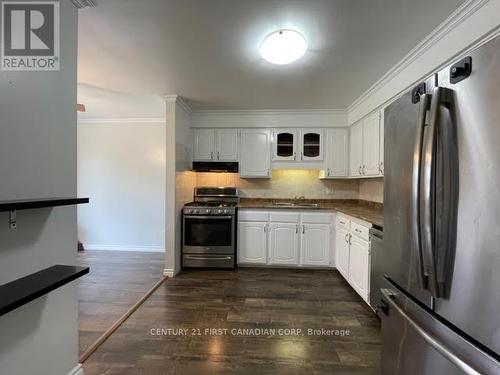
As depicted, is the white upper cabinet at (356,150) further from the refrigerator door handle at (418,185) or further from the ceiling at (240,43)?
the refrigerator door handle at (418,185)

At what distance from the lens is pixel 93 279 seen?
3.29m

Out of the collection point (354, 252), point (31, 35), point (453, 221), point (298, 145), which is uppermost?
point (31, 35)

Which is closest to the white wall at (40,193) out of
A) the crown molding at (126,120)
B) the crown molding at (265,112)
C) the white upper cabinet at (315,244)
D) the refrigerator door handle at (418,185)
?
the refrigerator door handle at (418,185)

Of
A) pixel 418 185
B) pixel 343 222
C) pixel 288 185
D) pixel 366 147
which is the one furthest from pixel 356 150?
pixel 418 185

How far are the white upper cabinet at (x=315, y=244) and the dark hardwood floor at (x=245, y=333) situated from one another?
0.46m

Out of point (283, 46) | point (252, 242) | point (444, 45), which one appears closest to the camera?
point (444, 45)

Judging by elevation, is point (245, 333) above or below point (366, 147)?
below

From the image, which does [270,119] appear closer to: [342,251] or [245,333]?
[342,251]

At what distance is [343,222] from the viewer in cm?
330

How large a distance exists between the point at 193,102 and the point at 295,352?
3194mm

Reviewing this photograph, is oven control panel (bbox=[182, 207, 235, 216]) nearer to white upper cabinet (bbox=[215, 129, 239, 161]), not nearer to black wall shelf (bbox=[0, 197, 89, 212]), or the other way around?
white upper cabinet (bbox=[215, 129, 239, 161])

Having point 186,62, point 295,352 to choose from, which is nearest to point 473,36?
point 186,62

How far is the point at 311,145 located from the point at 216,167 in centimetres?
153

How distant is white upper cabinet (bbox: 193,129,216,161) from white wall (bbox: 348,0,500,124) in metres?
2.38
